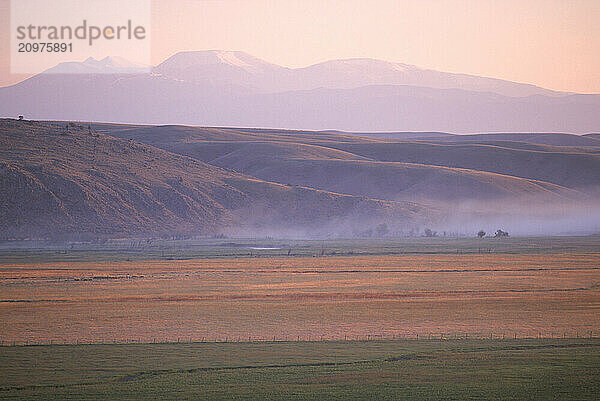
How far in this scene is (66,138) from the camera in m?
128

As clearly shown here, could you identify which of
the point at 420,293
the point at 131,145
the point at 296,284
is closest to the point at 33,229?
the point at 131,145

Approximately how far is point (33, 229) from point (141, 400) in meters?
78.8

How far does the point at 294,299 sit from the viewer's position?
169 feet

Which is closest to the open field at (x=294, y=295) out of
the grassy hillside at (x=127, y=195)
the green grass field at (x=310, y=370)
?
the green grass field at (x=310, y=370)

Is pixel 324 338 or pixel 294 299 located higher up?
pixel 324 338

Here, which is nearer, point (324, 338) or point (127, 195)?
point (324, 338)

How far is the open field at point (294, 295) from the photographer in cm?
4012

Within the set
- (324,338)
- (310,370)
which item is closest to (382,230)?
(324,338)

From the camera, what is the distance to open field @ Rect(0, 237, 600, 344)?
4012 centimetres

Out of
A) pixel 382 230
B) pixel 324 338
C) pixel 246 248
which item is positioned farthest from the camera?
pixel 382 230

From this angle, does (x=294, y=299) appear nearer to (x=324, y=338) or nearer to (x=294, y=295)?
(x=294, y=295)

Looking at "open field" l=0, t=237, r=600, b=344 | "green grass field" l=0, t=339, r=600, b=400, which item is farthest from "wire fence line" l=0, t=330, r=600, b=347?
"green grass field" l=0, t=339, r=600, b=400

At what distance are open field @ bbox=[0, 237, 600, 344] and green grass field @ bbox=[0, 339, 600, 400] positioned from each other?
2832 millimetres

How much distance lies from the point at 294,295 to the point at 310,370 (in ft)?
73.3
